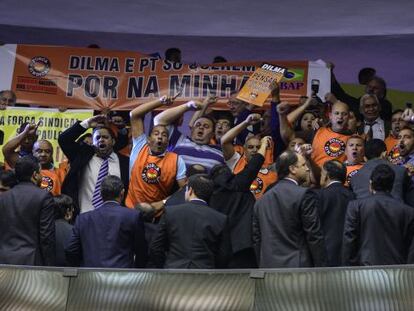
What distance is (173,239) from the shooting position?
6.48m

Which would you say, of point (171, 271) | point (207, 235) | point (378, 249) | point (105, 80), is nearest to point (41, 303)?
point (171, 271)

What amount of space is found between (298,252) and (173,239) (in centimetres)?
88

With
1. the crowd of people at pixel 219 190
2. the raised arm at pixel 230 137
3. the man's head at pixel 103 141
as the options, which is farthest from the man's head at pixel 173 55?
the man's head at pixel 103 141

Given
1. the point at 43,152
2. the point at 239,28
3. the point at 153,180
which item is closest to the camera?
the point at 153,180

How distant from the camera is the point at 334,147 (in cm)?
922

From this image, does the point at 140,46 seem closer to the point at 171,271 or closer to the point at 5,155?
the point at 5,155

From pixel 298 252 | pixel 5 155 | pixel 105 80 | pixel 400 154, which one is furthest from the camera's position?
pixel 105 80

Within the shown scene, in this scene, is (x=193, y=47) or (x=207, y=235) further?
(x=193, y=47)

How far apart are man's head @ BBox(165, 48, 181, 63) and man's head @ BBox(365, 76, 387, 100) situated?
2.21 metres

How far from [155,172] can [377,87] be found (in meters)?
3.04

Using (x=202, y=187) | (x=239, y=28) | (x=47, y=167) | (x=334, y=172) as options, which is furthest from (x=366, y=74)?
(x=202, y=187)

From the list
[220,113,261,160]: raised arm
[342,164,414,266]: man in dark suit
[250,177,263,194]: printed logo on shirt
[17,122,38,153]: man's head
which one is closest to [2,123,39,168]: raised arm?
[17,122,38,153]: man's head

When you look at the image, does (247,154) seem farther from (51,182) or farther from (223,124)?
(51,182)

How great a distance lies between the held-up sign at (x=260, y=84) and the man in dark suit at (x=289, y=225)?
3.36 m
